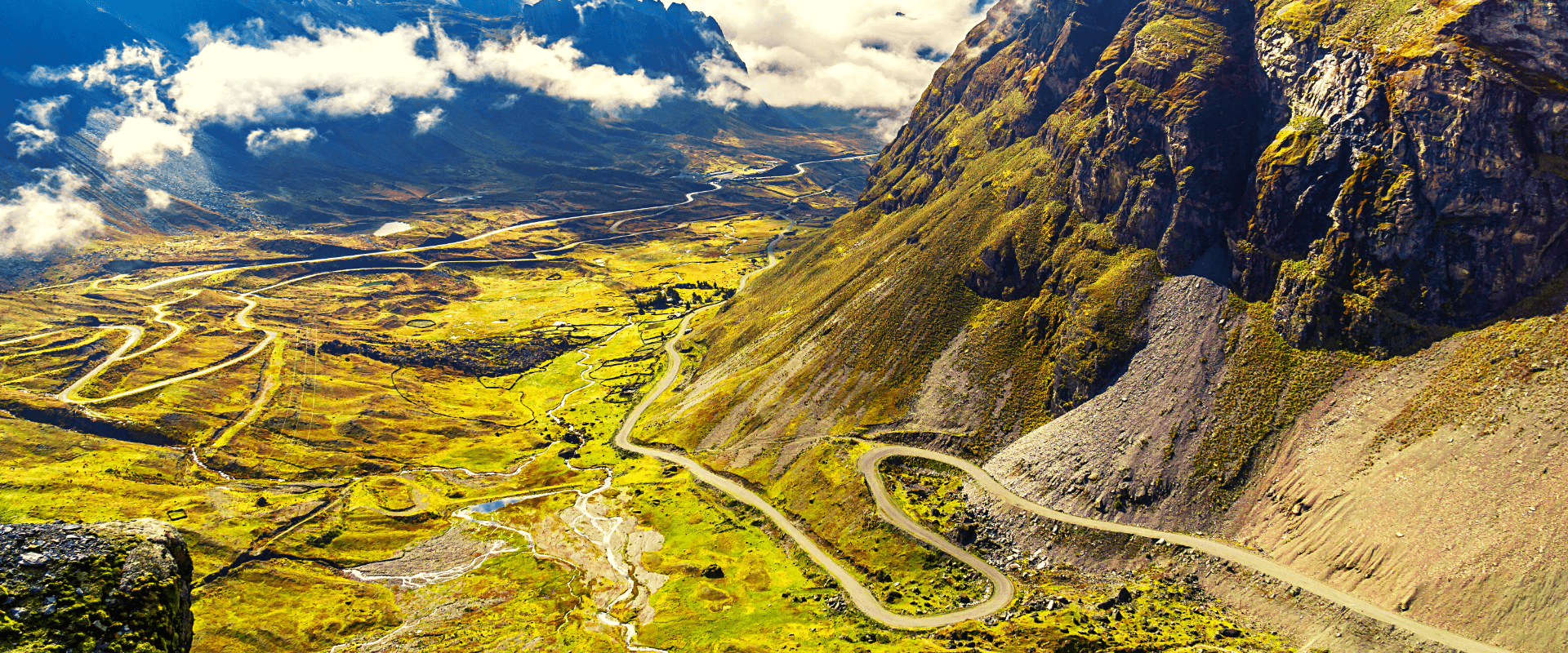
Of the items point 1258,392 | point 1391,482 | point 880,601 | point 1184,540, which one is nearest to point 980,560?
point 880,601

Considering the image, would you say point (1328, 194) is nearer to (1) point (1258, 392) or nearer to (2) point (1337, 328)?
(2) point (1337, 328)

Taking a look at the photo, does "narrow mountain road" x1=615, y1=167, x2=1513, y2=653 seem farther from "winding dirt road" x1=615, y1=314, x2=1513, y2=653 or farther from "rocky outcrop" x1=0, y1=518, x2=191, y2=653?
"rocky outcrop" x1=0, y1=518, x2=191, y2=653

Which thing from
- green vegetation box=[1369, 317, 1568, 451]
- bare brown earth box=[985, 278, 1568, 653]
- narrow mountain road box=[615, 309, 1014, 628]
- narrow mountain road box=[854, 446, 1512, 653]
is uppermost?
green vegetation box=[1369, 317, 1568, 451]

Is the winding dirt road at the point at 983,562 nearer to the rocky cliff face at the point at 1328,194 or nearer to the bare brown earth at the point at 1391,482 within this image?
the bare brown earth at the point at 1391,482

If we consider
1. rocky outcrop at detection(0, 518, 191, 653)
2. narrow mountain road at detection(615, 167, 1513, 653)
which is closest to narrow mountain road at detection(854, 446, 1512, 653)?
narrow mountain road at detection(615, 167, 1513, 653)

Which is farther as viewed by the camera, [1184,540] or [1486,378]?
[1184,540]

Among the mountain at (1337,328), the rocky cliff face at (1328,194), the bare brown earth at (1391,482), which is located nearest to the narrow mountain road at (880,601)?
the mountain at (1337,328)

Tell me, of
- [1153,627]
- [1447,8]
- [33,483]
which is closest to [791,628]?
[1153,627]

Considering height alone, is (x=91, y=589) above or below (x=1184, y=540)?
above
